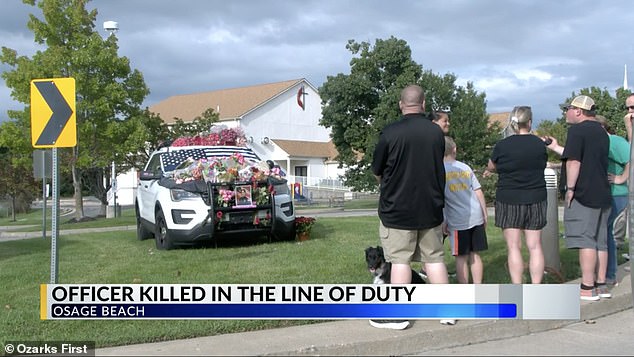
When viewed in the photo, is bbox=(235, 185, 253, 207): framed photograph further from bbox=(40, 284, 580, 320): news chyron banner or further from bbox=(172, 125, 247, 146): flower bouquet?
bbox=(40, 284, 580, 320): news chyron banner

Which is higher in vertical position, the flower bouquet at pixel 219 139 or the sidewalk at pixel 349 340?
the flower bouquet at pixel 219 139

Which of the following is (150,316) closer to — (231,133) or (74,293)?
(74,293)

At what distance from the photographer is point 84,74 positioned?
906 inches

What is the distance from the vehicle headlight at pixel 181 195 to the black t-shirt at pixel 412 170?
529cm

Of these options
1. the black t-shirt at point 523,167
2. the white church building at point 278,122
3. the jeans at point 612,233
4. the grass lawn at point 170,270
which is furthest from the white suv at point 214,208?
the white church building at point 278,122

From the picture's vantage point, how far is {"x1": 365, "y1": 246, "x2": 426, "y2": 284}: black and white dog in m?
5.51

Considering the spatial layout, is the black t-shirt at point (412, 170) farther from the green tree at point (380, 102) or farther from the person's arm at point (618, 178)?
the green tree at point (380, 102)

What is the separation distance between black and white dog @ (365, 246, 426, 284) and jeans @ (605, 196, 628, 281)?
225 cm

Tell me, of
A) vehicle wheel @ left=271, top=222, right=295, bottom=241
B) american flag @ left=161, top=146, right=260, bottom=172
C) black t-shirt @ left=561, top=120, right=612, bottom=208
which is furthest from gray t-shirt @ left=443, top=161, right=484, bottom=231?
american flag @ left=161, top=146, right=260, bottom=172

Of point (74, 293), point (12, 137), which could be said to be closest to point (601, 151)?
point (74, 293)

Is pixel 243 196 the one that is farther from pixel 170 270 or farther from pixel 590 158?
pixel 590 158

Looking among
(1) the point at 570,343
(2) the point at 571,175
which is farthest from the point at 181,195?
(1) the point at 570,343

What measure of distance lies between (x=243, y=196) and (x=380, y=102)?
2378cm

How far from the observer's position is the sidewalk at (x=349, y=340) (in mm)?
4398
